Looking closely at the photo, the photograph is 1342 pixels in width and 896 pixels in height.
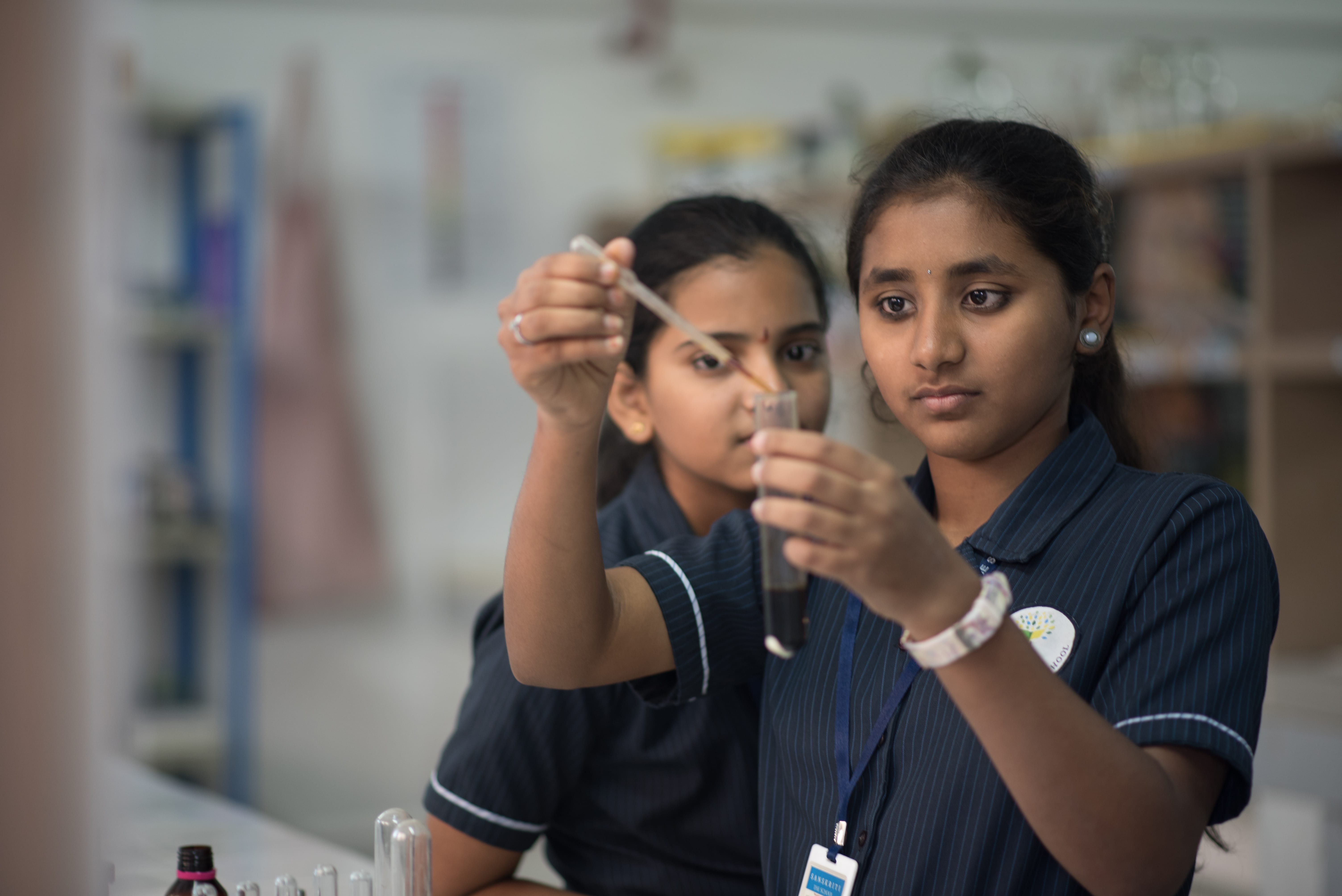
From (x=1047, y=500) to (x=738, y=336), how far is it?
0.41 meters

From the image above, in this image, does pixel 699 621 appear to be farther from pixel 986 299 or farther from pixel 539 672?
pixel 986 299

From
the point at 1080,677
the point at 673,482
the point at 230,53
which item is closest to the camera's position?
the point at 1080,677

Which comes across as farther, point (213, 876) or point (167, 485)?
point (167, 485)

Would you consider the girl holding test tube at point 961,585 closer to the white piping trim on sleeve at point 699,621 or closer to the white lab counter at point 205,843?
the white piping trim on sleeve at point 699,621

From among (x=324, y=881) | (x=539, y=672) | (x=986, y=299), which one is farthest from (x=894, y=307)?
(x=324, y=881)

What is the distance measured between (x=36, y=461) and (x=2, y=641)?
0.22 feet

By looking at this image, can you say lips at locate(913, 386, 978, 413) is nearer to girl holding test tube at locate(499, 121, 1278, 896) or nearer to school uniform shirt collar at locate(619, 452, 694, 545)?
girl holding test tube at locate(499, 121, 1278, 896)

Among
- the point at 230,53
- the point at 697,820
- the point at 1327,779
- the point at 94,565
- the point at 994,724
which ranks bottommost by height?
the point at 1327,779

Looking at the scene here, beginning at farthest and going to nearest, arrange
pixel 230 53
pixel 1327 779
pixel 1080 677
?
pixel 230 53
pixel 1327 779
pixel 1080 677

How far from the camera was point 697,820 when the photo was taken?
1.21 metres

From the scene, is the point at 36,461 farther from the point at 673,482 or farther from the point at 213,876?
the point at 673,482

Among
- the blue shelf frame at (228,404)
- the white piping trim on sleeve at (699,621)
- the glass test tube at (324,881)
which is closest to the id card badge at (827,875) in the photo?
the white piping trim on sleeve at (699,621)

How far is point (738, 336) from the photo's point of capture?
1.28 metres

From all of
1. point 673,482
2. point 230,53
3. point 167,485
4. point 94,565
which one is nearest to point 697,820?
point 673,482
